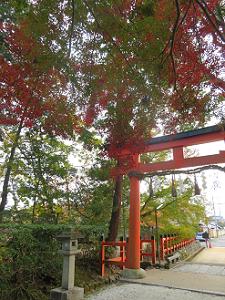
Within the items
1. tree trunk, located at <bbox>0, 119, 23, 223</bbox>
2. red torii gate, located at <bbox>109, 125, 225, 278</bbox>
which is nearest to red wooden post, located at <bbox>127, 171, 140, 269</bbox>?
red torii gate, located at <bbox>109, 125, 225, 278</bbox>

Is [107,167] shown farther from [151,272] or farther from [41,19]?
[41,19]

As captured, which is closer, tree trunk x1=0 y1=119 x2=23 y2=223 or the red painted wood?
the red painted wood

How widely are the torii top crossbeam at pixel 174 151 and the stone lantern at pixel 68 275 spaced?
3.34 metres

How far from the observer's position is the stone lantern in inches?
248

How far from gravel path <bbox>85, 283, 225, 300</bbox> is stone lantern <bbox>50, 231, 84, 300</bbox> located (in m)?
0.71

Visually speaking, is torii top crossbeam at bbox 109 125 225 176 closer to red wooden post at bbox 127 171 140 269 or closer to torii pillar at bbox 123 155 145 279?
torii pillar at bbox 123 155 145 279

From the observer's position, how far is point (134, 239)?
9.49 meters

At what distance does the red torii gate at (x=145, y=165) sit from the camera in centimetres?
877

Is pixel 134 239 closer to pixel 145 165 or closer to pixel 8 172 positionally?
pixel 145 165

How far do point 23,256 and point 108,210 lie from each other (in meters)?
4.72

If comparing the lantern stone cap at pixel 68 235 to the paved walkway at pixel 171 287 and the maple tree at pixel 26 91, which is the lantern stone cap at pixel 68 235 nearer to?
the paved walkway at pixel 171 287

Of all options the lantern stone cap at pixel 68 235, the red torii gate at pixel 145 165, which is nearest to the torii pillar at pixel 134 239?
the red torii gate at pixel 145 165

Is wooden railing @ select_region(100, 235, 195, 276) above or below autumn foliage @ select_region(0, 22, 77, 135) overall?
below

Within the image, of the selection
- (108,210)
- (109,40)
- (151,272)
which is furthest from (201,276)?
(109,40)
